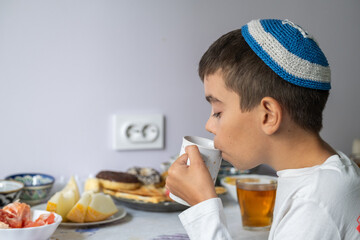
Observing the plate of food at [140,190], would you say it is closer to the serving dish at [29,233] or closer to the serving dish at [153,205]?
the serving dish at [153,205]

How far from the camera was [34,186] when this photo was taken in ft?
3.84

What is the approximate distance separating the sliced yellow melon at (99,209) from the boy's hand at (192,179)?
0.68 feet

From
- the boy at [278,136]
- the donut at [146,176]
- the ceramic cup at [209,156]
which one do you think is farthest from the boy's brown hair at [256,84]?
the donut at [146,176]

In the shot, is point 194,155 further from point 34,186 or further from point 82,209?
point 34,186

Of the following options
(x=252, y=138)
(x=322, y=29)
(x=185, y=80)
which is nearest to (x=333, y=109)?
(x=322, y=29)

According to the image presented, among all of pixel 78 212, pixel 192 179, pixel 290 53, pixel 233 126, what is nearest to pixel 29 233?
pixel 78 212

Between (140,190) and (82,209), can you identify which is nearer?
(82,209)

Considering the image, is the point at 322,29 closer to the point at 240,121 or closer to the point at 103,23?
the point at 103,23

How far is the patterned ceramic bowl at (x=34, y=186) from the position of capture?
117 cm

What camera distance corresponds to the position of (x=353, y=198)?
0.75 metres

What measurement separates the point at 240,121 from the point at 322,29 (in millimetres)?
973

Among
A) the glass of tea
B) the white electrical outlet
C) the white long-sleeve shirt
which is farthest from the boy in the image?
the white electrical outlet

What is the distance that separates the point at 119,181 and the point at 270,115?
0.52 meters

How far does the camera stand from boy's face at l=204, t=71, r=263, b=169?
841 millimetres
